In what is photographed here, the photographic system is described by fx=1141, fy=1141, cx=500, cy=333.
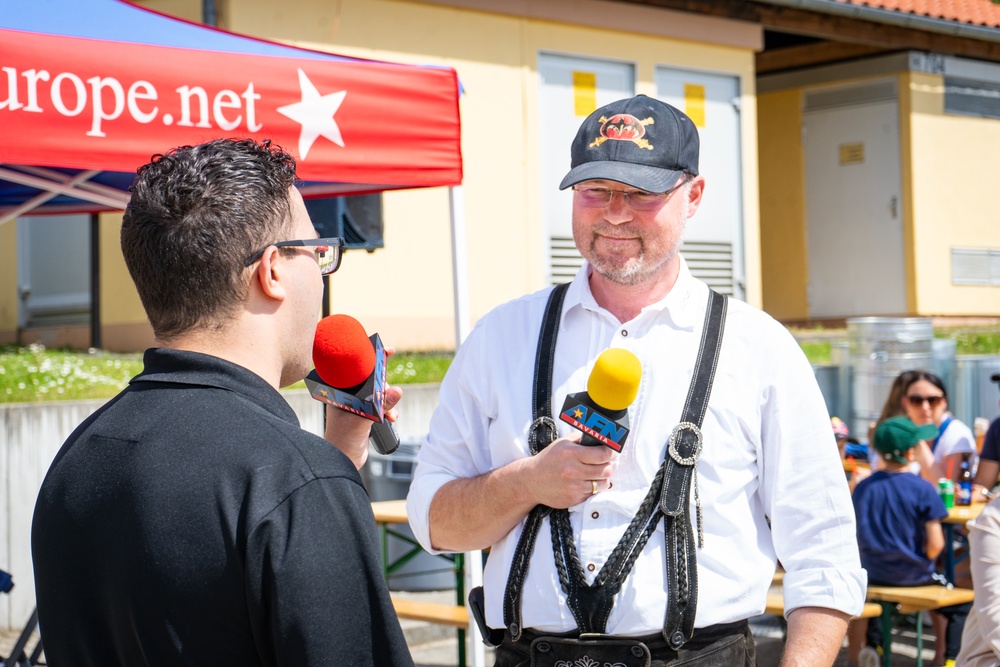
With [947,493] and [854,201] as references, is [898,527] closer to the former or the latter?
[947,493]

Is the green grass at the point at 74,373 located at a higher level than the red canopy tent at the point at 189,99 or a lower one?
lower

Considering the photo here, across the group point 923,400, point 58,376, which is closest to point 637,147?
point 923,400

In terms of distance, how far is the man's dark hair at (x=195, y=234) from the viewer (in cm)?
151

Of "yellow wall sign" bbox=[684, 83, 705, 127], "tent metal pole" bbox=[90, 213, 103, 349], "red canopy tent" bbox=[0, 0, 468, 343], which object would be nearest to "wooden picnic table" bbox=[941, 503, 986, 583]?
"red canopy tent" bbox=[0, 0, 468, 343]

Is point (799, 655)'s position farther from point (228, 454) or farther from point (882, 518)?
point (882, 518)

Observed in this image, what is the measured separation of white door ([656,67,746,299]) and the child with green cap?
21.1 feet

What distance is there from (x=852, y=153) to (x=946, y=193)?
1278 millimetres

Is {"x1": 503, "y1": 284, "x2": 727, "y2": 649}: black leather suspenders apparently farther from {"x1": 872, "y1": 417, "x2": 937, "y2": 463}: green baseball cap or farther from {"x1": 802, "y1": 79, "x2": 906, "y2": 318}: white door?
{"x1": 802, "y1": 79, "x2": 906, "y2": 318}: white door

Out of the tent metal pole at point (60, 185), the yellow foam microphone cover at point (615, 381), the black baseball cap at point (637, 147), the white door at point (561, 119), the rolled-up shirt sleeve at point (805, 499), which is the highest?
the white door at point (561, 119)

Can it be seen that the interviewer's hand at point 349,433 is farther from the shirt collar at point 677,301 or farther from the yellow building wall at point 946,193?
the yellow building wall at point 946,193

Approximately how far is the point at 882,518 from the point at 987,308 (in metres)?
10.0

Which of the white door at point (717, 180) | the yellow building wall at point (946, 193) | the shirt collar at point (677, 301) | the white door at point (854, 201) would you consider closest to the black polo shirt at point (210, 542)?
the shirt collar at point (677, 301)

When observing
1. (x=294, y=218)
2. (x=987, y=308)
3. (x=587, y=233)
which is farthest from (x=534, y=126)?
(x=294, y=218)

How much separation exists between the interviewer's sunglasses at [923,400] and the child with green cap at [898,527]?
40.1 inches
